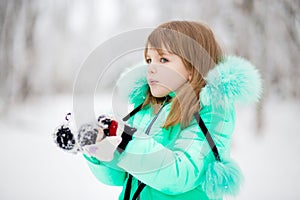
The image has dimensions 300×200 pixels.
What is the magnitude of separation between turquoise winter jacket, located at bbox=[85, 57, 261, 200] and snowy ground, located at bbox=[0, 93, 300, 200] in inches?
45.2

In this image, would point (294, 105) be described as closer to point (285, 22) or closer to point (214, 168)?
point (285, 22)

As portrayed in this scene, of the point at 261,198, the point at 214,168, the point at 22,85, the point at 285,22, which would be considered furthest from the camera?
the point at 22,85

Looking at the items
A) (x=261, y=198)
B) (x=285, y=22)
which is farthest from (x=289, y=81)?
(x=261, y=198)

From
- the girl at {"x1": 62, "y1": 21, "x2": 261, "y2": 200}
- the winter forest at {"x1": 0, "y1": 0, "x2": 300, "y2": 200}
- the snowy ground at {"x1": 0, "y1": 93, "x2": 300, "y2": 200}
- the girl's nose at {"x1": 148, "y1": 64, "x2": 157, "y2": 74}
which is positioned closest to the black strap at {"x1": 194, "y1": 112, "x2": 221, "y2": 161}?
the girl at {"x1": 62, "y1": 21, "x2": 261, "y2": 200}

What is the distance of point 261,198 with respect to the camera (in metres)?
1.81

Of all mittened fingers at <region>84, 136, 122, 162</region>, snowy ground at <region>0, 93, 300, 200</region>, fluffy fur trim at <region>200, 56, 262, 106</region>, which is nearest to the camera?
mittened fingers at <region>84, 136, 122, 162</region>

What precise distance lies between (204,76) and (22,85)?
7.20ft

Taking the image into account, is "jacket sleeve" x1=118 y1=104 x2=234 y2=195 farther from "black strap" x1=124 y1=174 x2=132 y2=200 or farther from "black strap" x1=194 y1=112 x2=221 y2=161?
"black strap" x1=124 y1=174 x2=132 y2=200

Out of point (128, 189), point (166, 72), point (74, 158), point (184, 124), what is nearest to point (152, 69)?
point (166, 72)

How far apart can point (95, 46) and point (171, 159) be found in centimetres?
177

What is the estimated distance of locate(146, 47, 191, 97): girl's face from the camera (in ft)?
2.21

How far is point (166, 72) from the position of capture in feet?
2.20

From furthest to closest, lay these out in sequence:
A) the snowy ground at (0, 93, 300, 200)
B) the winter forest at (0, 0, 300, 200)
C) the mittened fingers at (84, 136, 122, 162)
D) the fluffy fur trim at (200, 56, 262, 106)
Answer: the winter forest at (0, 0, 300, 200) → the snowy ground at (0, 93, 300, 200) → the fluffy fur trim at (200, 56, 262, 106) → the mittened fingers at (84, 136, 122, 162)

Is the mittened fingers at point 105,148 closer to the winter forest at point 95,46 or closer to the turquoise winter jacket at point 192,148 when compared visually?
the turquoise winter jacket at point 192,148
